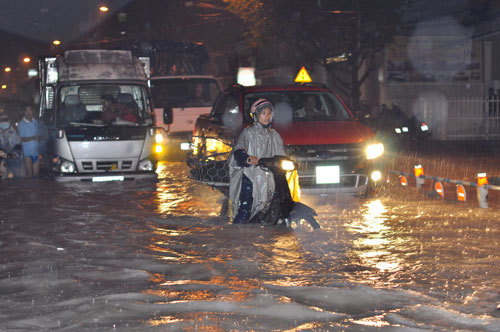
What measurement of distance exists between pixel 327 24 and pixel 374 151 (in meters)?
16.4

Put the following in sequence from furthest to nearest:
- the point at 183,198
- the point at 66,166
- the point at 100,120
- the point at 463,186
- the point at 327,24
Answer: the point at 327,24
the point at 100,120
the point at 66,166
the point at 183,198
the point at 463,186

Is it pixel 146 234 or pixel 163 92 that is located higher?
pixel 163 92

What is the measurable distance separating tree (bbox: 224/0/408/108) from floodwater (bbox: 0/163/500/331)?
641 inches

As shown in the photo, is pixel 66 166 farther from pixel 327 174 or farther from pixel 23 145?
pixel 327 174

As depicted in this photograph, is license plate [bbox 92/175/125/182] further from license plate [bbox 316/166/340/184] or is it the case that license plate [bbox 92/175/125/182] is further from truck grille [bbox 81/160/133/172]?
license plate [bbox 316/166/340/184]

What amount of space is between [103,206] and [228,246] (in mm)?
4224

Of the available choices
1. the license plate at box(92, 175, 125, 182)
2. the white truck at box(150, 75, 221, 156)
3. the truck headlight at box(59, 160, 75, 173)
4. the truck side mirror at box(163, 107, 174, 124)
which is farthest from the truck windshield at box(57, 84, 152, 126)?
the white truck at box(150, 75, 221, 156)

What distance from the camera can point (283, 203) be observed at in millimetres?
9664

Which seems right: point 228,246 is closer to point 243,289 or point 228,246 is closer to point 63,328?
point 243,289

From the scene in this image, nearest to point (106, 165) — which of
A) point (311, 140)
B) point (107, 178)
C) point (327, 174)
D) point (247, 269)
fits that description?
point (107, 178)

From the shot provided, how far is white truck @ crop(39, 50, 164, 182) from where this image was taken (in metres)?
15.5

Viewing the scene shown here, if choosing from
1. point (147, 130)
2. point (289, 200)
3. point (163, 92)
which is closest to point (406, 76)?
point (163, 92)

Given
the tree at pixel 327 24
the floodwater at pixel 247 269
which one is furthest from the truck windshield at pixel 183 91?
the floodwater at pixel 247 269

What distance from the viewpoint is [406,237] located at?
30.5 ft
